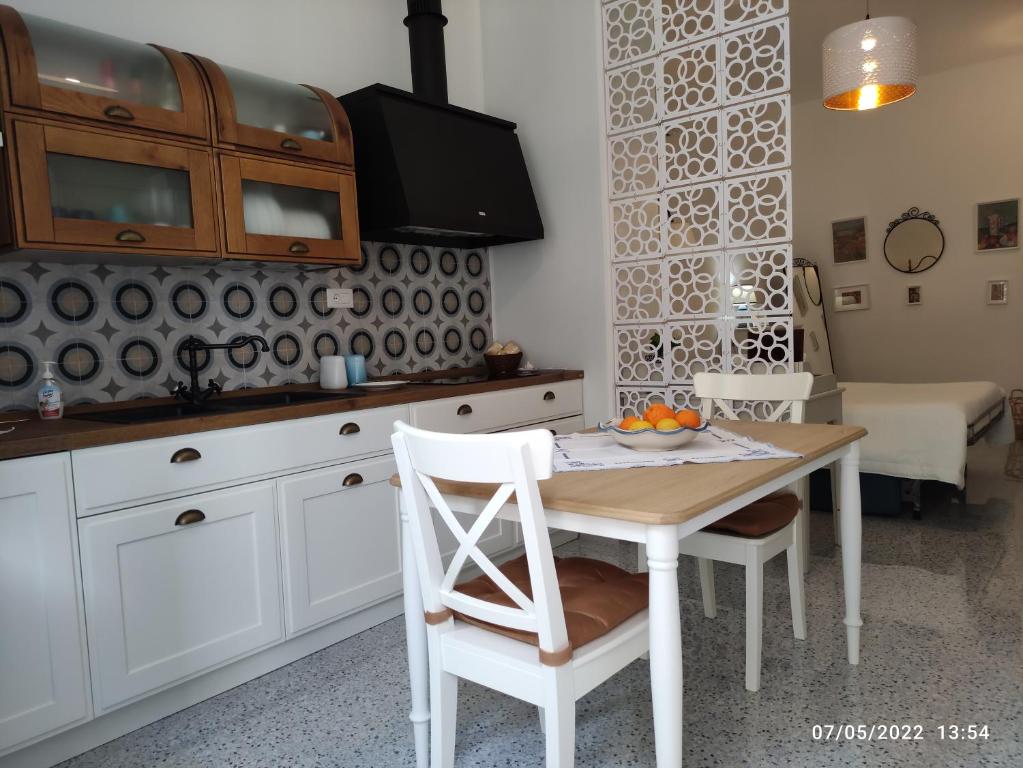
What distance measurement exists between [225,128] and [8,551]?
1499mm

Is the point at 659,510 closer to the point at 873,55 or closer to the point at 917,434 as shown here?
the point at 873,55

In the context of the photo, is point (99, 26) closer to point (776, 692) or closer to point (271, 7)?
point (271, 7)

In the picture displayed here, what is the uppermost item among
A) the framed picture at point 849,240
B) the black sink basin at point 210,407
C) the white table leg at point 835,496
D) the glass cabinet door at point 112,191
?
the framed picture at point 849,240

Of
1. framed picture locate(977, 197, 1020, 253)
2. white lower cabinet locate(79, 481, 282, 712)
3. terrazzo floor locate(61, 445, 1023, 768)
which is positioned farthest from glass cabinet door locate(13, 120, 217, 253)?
framed picture locate(977, 197, 1020, 253)

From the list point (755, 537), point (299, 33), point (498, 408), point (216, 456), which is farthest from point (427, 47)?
point (755, 537)

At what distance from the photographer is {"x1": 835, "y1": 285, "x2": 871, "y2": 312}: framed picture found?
262 inches

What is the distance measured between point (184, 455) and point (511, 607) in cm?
120

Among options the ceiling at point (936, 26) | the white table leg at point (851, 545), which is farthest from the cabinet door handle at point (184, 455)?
the ceiling at point (936, 26)

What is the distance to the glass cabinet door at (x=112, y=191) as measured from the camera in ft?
6.70

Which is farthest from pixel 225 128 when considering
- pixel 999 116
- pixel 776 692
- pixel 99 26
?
pixel 999 116

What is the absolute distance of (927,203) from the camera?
626cm

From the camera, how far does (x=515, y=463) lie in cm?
127

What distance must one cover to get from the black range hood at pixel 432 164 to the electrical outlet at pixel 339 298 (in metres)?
0.29

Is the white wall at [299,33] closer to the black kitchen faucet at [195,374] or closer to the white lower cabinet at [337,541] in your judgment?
the black kitchen faucet at [195,374]
